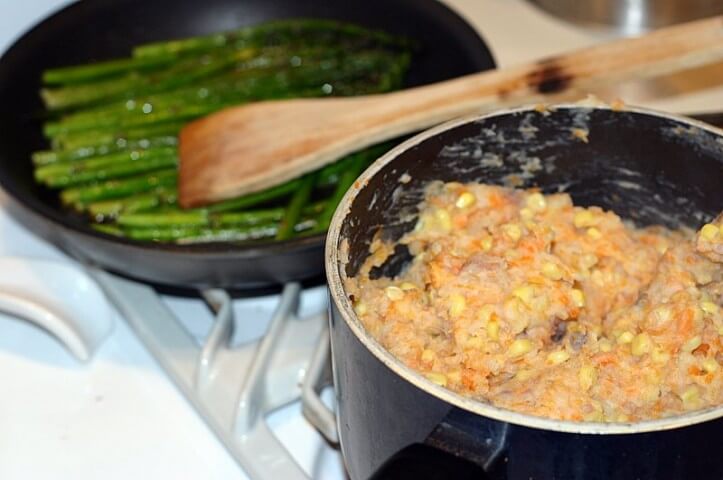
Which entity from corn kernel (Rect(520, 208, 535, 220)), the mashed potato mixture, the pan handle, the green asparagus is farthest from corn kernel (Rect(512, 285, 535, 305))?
the green asparagus

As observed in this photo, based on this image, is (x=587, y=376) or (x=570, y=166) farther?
(x=570, y=166)

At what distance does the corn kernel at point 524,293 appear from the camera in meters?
0.74

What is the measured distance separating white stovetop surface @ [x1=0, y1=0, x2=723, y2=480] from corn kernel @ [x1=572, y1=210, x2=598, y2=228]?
31 centimetres

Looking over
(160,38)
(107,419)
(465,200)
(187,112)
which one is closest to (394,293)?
(465,200)

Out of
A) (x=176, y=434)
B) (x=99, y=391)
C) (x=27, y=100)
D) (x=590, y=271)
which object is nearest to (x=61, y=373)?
(x=99, y=391)

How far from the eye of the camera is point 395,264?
0.86 meters

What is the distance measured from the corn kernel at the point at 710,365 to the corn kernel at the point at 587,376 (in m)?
0.08

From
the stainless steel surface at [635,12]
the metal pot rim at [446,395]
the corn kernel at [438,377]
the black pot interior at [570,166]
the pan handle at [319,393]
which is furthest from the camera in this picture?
the stainless steel surface at [635,12]

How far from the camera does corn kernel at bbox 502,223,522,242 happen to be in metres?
0.79

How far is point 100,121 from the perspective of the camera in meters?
1.31

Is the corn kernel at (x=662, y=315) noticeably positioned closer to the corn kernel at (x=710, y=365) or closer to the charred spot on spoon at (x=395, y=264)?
the corn kernel at (x=710, y=365)

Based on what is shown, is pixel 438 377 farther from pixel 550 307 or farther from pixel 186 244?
pixel 186 244

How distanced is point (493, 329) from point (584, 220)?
0.56ft

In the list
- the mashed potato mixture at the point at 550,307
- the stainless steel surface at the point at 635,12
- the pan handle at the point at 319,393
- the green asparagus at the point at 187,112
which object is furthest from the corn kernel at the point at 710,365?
the stainless steel surface at the point at 635,12
